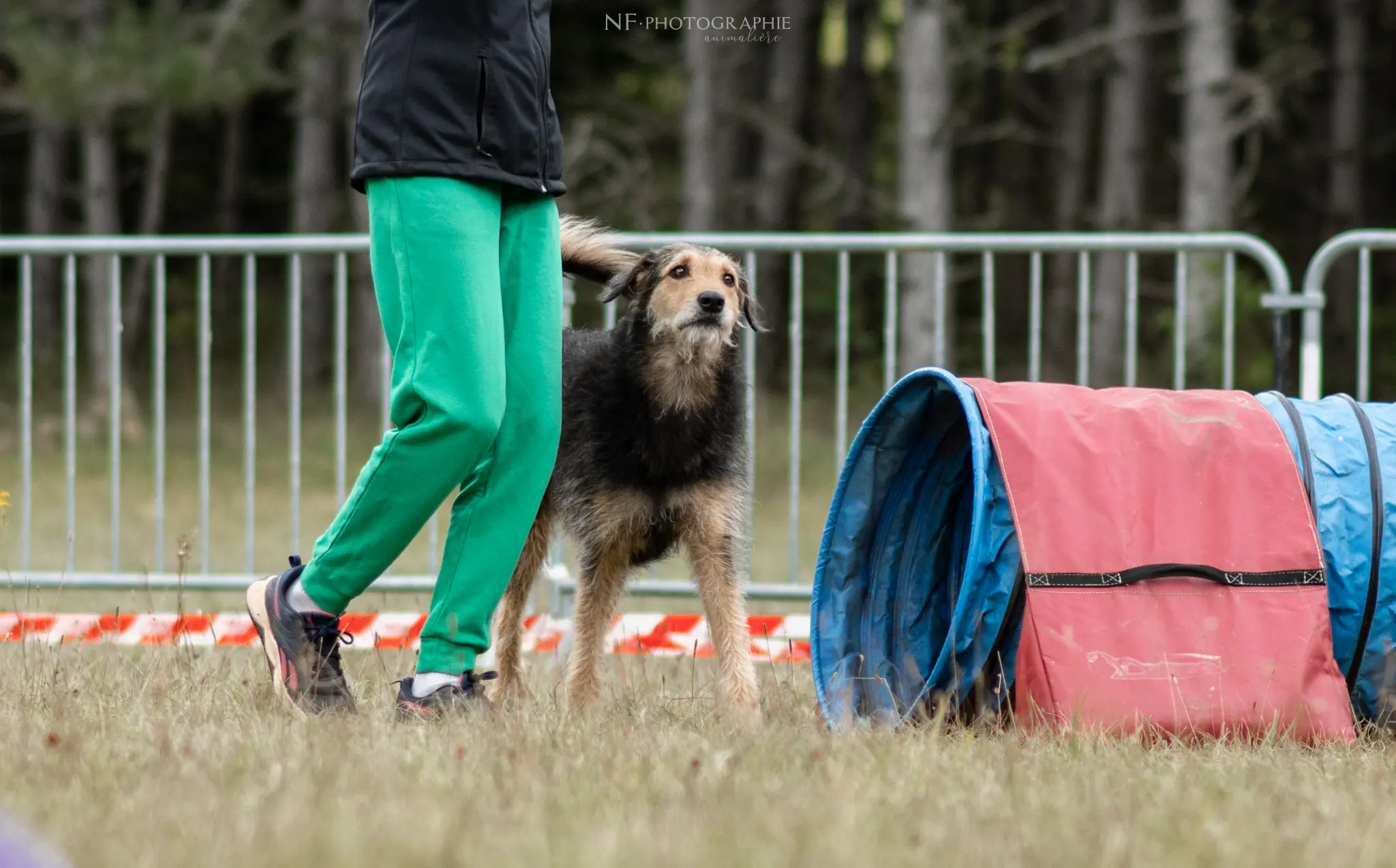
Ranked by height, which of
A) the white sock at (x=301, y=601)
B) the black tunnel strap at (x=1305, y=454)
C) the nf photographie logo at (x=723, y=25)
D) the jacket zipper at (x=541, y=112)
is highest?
the nf photographie logo at (x=723, y=25)

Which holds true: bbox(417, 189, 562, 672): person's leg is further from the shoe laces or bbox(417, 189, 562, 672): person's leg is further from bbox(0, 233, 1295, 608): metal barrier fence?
bbox(0, 233, 1295, 608): metal barrier fence

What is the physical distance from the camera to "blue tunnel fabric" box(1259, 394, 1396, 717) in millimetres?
3676

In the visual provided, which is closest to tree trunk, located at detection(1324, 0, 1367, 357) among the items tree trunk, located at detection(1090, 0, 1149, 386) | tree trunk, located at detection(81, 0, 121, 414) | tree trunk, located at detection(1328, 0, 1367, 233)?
tree trunk, located at detection(1328, 0, 1367, 233)

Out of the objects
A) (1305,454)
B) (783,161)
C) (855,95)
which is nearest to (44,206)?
(783,161)

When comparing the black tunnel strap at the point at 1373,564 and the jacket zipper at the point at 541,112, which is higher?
the jacket zipper at the point at 541,112

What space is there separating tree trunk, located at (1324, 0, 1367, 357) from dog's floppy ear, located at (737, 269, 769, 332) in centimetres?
1395

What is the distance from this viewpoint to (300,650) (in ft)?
11.7

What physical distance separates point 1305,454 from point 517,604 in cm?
233

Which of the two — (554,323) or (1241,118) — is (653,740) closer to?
(554,323)

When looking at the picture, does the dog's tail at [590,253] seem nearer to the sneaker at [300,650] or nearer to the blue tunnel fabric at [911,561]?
the blue tunnel fabric at [911,561]

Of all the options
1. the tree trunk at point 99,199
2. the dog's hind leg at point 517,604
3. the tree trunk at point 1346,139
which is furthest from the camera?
the tree trunk at point 99,199

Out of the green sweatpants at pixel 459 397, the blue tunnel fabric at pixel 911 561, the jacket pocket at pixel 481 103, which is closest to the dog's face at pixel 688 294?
the blue tunnel fabric at pixel 911 561

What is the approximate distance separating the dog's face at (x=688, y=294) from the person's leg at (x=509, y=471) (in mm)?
832

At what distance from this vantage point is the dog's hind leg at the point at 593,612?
4320 millimetres
